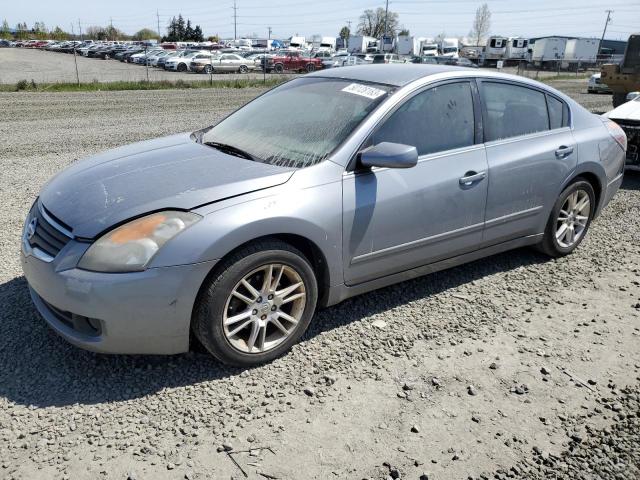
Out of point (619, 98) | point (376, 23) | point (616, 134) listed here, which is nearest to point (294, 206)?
point (616, 134)

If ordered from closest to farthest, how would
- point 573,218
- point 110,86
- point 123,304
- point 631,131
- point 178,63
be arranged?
point 123,304 → point 573,218 → point 631,131 → point 110,86 → point 178,63

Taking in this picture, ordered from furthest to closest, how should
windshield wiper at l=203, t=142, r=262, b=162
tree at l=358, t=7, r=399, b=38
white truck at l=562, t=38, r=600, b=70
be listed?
tree at l=358, t=7, r=399, b=38
white truck at l=562, t=38, r=600, b=70
windshield wiper at l=203, t=142, r=262, b=162

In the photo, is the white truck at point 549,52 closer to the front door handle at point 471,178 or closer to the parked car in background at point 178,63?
the parked car in background at point 178,63

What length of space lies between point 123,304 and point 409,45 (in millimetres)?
60102

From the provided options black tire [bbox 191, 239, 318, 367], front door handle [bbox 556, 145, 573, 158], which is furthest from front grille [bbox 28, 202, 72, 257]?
front door handle [bbox 556, 145, 573, 158]

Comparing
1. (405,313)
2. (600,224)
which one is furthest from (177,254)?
(600,224)

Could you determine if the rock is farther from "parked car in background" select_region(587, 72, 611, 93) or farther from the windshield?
"parked car in background" select_region(587, 72, 611, 93)

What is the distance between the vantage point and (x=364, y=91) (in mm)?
3770

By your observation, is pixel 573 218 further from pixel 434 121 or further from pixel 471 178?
pixel 434 121

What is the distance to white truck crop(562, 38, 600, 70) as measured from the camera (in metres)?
52.2

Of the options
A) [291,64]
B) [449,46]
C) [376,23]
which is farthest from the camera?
[376,23]

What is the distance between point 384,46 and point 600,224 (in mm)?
61744

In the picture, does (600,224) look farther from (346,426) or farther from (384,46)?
(384,46)

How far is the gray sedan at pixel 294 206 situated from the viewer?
9.29 feet
